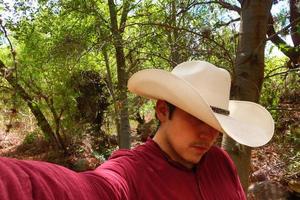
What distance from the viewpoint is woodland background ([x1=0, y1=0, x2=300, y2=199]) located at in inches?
114

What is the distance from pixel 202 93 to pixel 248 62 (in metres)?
1.14

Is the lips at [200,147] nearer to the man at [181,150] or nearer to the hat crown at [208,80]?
the man at [181,150]

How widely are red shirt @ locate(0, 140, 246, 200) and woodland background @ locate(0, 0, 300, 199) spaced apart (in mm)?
1044

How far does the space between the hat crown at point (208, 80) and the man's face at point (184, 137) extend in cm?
15

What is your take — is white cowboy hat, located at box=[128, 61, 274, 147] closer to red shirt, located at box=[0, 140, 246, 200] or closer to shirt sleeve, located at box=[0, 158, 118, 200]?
red shirt, located at box=[0, 140, 246, 200]

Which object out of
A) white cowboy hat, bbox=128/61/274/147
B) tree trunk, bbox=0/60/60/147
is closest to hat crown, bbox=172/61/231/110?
white cowboy hat, bbox=128/61/274/147

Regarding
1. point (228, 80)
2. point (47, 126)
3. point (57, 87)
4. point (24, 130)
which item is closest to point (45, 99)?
point (57, 87)

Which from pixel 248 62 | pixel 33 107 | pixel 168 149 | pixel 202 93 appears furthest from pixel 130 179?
pixel 33 107

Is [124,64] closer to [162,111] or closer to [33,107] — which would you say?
[33,107]

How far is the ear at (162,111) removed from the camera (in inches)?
65.1

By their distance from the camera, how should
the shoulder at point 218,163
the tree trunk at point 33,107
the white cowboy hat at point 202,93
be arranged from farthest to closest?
the tree trunk at point 33,107 < the shoulder at point 218,163 < the white cowboy hat at point 202,93

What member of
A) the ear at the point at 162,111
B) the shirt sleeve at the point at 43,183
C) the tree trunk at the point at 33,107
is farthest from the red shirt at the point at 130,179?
the tree trunk at the point at 33,107

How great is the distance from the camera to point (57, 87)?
10.4 metres

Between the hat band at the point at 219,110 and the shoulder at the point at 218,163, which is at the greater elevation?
the hat band at the point at 219,110
